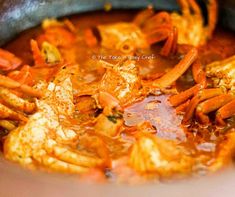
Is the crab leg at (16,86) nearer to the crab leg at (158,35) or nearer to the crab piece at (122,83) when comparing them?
the crab piece at (122,83)

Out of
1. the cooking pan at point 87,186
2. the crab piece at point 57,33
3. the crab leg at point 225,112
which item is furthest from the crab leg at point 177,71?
the cooking pan at point 87,186

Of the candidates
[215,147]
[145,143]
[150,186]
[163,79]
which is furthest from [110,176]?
[163,79]

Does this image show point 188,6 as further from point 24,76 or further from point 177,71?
point 24,76

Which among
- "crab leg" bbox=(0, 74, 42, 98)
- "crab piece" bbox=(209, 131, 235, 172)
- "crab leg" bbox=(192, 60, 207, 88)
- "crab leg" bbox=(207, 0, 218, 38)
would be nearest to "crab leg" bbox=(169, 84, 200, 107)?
"crab leg" bbox=(192, 60, 207, 88)

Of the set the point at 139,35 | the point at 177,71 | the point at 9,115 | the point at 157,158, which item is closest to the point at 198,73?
the point at 177,71

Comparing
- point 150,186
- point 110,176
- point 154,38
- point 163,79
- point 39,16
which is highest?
point 39,16

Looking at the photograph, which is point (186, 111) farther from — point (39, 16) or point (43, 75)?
point (39, 16)
